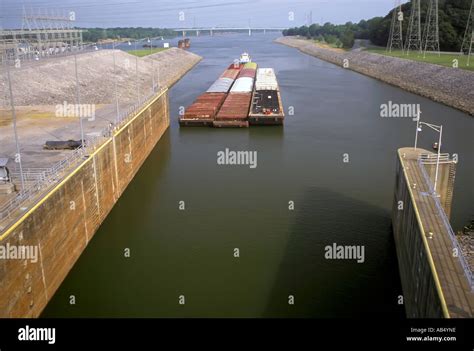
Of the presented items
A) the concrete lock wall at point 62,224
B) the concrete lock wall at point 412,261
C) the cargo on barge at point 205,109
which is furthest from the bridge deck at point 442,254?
the cargo on barge at point 205,109

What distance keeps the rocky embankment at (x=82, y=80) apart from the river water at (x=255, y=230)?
42.8 ft

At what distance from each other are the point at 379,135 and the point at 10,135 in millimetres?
26275

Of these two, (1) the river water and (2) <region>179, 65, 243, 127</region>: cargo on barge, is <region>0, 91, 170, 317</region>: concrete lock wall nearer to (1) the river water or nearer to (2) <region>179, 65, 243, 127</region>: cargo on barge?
(1) the river water

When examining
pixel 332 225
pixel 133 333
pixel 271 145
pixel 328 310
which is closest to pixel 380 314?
pixel 328 310

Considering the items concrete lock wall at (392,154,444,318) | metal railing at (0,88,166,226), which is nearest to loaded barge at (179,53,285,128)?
metal railing at (0,88,166,226)

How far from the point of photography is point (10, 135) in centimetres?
2595

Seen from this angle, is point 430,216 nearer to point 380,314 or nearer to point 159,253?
point 380,314

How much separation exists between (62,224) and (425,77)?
55.1 m

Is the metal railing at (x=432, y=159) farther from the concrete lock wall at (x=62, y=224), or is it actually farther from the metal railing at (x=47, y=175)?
the metal railing at (x=47, y=175)

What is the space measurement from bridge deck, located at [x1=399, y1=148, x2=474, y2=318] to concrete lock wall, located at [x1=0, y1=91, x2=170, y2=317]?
11.6m

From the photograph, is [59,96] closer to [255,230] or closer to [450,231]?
[255,230]

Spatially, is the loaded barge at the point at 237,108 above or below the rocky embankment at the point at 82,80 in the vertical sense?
below

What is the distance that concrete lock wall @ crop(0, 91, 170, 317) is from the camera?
44.6 ft

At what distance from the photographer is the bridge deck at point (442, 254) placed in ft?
35.0
